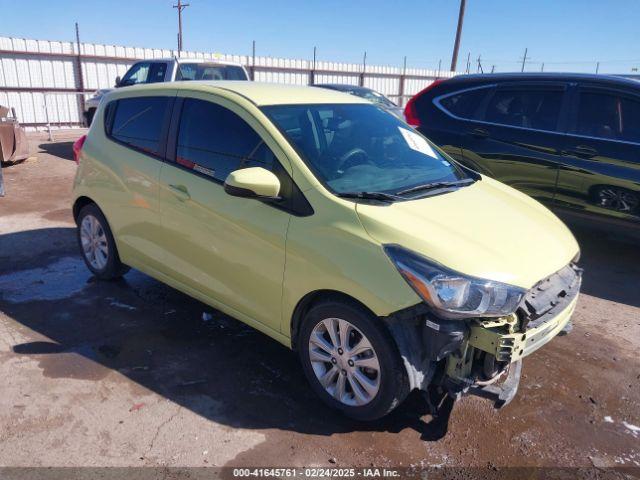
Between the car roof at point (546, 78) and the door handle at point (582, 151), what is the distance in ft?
2.32

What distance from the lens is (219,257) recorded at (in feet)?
11.7

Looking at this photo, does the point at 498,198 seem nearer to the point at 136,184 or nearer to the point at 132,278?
the point at 136,184

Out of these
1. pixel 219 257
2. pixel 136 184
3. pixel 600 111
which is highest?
pixel 600 111

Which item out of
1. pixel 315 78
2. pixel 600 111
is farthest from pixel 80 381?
pixel 315 78

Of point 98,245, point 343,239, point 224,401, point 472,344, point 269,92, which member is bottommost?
point 224,401

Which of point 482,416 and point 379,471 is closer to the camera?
point 379,471

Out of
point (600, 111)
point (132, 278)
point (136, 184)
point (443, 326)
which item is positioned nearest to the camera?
point (443, 326)

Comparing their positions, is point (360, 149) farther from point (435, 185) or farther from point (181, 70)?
point (181, 70)

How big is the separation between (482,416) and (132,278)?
3.45 meters

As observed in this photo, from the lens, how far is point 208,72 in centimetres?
1103

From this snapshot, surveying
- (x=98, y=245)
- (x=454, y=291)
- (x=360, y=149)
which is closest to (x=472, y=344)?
(x=454, y=291)

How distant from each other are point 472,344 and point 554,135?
3897 mm

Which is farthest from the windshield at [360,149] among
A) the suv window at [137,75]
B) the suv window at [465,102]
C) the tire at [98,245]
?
the suv window at [137,75]

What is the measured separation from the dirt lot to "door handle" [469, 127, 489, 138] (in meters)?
2.31
